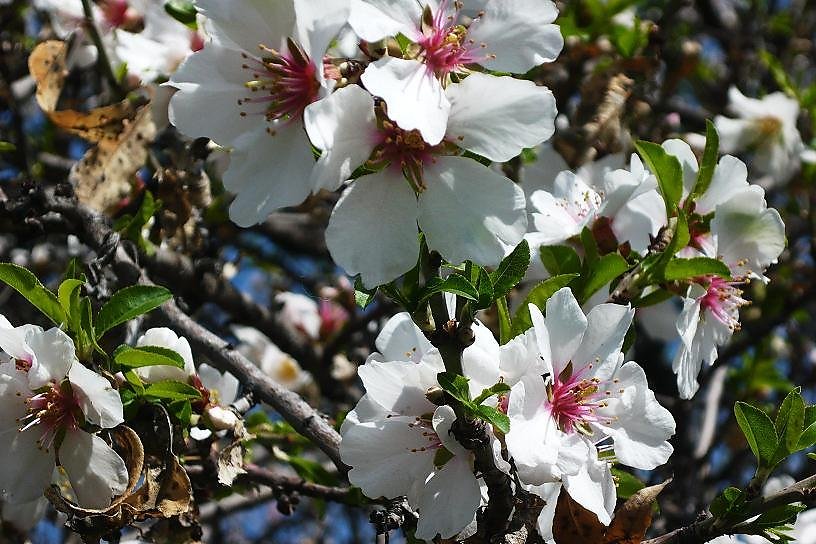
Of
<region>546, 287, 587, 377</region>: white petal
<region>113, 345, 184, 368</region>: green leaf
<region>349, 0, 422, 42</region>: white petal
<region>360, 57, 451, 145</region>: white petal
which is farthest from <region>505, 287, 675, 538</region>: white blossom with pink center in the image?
<region>113, 345, 184, 368</region>: green leaf

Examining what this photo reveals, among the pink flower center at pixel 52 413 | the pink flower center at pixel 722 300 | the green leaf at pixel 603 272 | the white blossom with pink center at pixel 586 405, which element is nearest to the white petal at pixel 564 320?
the white blossom with pink center at pixel 586 405

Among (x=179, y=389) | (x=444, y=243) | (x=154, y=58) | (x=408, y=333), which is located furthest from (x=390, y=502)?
(x=154, y=58)

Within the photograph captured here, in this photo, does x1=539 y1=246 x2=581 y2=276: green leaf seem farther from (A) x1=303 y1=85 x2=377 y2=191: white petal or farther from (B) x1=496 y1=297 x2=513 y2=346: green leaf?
(A) x1=303 y1=85 x2=377 y2=191: white petal

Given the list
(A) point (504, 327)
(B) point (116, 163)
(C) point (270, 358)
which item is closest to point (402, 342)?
(A) point (504, 327)

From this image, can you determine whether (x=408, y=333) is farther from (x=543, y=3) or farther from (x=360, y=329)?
(x=360, y=329)

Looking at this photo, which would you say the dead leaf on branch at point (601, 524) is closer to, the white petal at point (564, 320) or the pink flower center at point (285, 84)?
the white petal at point (564, 320)
